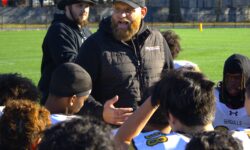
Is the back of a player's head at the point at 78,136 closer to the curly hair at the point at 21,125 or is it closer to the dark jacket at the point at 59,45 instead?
the curly hair at the point at 21,125

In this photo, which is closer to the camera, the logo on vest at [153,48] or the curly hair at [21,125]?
the curly hair at [21,125]

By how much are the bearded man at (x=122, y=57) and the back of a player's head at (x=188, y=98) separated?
1800 millimetres

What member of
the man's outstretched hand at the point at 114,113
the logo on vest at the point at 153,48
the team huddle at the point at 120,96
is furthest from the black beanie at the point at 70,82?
the logo on vest at the point at 153,48

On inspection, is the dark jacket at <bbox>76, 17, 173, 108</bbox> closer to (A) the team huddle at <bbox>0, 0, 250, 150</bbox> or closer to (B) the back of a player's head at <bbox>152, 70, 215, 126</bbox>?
(A) the team huddle at <bbox>0, 0, 250, 150</bbox>

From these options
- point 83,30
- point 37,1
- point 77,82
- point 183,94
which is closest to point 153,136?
point 183,94

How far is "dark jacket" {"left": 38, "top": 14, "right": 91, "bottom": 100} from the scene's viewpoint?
19.6 ft

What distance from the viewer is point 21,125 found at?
305 centimetres

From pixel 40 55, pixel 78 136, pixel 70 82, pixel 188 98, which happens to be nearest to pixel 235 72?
pixel 70 82

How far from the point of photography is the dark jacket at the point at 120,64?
5.09 m

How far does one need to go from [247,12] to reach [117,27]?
191 ft

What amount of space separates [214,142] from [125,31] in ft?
8.96

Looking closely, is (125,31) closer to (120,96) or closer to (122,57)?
(122,57)

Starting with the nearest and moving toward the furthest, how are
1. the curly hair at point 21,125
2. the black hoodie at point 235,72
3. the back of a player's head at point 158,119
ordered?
the curly hair at point 21,125, the back of a player's head at point 158,119, the black hoodie at point 235,72

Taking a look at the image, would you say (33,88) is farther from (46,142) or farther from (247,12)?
(247,12)
